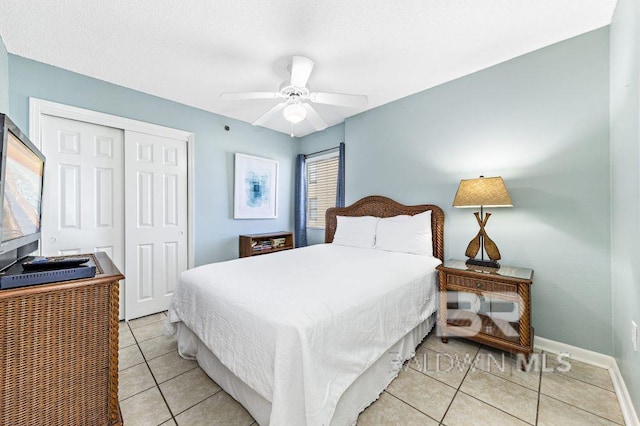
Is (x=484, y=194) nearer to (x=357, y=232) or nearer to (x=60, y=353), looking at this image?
(x=357, y=232)

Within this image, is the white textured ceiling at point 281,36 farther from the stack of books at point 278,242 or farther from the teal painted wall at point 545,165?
the stack of books at point 278,242

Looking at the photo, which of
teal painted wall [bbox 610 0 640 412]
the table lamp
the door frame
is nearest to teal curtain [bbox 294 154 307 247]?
the door frame

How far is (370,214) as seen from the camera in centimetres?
352

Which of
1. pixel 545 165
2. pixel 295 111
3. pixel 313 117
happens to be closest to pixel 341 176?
pixel 313 117

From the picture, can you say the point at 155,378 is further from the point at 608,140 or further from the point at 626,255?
the point at 608,140

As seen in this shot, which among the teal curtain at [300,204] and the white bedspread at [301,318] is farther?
the teal curtain at [300,204]

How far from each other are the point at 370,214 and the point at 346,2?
2368 mm

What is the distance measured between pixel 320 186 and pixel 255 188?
3.74ft

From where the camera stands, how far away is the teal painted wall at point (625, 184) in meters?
1.40

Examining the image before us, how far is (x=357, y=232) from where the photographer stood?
3.30 m

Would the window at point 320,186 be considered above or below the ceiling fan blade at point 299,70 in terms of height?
below

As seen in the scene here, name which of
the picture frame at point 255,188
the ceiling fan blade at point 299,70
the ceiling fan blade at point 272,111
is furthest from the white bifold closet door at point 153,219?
the ceiling fan blade at point 299,70

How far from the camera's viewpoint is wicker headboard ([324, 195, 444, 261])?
2.85 metres

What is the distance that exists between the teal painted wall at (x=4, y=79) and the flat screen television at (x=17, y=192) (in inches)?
42.6
